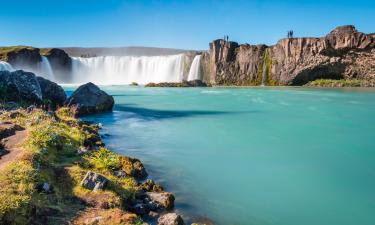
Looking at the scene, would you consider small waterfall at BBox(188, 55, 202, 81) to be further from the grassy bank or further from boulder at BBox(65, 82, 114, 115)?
boulder at BBox(65, 82, 114, 115)

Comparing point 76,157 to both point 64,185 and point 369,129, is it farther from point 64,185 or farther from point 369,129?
point 369,129

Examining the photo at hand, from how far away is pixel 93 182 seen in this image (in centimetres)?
1005

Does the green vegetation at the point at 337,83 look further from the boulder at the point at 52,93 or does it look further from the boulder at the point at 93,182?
the boulder at the point at 93,182

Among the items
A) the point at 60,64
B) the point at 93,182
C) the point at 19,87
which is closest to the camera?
the point at 93,182

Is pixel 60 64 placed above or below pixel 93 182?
above

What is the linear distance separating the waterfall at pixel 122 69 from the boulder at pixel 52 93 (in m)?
77.1

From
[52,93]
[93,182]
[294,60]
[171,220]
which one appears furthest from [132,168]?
[294,60]

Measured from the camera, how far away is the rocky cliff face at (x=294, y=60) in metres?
81.2

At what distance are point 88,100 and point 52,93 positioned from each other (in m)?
2.96

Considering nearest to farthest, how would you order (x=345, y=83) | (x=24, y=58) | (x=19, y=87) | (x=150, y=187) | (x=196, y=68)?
(x=150, y=187) → (x=19, y=87) → (x=345, y=83) → (x=24, y=58) → (x=196, y=68)

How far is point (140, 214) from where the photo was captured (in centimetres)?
954

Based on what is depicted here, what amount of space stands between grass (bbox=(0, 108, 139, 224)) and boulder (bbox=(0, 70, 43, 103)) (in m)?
12.9

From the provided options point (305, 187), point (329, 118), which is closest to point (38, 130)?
point (305, 187)

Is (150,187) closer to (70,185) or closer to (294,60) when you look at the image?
(70,185)
